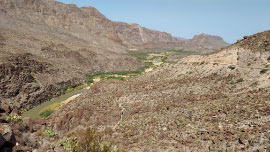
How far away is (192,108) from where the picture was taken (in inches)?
730

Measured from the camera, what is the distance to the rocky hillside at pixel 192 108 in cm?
1286

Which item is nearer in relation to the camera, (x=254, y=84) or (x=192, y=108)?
(x=192, y=108)

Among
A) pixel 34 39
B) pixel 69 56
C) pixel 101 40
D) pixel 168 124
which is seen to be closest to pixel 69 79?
pixel 69 56

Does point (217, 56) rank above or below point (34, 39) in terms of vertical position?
below

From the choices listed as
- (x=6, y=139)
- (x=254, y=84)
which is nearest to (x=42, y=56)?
(x=6, y=139)

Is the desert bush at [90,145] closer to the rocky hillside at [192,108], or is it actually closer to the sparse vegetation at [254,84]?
the rocky hillside at [192,108]

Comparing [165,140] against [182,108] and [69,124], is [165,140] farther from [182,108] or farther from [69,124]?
[69,124]

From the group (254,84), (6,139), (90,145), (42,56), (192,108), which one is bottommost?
(6,139)

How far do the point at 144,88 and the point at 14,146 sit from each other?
20.9 metres

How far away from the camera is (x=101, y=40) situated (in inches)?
5320

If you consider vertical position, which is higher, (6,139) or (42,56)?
(42,56)

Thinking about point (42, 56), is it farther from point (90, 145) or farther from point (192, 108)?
point (90, 145)

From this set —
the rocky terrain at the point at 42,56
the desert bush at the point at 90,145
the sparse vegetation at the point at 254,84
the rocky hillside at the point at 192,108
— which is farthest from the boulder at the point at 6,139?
the rocky terrain at the point at 42,56

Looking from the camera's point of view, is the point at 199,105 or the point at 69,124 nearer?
the point at 199,105
